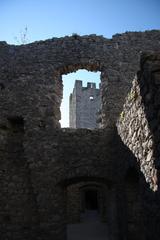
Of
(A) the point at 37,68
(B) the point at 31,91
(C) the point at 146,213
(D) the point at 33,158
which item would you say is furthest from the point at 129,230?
(A) the point at 37,68

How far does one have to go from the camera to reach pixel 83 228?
485 inches

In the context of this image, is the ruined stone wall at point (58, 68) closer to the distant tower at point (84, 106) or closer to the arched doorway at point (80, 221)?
the arched doorway at point (80, 221)

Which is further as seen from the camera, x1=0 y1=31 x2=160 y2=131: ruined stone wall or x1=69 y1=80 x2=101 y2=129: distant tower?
x1=69 y1=80 x2=101 y2=129: distant tower

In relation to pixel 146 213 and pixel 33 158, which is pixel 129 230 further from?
pixel 33 158

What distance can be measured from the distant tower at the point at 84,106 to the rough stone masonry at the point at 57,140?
14643 millimetres

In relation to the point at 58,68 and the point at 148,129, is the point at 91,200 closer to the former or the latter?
the point at 58,68

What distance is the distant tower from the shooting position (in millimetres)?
24078

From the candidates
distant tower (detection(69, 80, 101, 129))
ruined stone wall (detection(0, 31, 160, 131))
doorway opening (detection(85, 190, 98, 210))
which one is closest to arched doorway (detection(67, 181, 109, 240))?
ruined stone wall (detection(0, 31, 160, 131))

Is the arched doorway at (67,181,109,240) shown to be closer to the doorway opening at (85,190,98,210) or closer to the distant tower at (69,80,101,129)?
the doorway opening at (85,190,98,210)

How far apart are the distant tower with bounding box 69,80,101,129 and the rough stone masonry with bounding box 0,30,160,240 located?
48.0 feet

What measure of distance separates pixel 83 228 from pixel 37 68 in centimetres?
701

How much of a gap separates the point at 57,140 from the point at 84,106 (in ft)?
53.7

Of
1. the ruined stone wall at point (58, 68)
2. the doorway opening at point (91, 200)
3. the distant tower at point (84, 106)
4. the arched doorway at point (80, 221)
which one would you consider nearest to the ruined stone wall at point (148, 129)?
the ruined stone wall at point (58, 68)

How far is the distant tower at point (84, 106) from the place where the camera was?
79.0 feet
